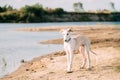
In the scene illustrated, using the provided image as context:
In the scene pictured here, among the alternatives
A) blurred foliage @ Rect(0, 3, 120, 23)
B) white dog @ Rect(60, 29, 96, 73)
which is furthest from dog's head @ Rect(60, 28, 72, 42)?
blurred foliage @ Rect(0, 3, 120, 23)

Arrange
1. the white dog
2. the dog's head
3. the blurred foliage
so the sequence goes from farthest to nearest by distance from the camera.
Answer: the blurred foliage, the white dog, the dog's head

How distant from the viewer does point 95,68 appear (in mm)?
17078

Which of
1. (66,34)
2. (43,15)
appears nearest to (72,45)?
(66,34)

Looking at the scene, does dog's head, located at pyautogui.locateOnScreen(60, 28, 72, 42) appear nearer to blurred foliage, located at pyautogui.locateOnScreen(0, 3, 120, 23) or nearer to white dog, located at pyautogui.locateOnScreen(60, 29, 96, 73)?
white dog, located at pyautogui.locateOnScreen(60, 29, 96, 73)

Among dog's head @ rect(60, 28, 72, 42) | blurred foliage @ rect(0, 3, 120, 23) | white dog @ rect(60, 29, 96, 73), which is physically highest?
dog's head @ rect(60, 28, 72, 42)

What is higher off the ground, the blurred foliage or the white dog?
the white dog

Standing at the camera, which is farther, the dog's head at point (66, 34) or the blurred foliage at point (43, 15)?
the blurred foliage at point (43, 15)

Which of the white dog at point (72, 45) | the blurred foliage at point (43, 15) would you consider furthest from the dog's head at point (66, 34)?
the blurred foliage at point (43, 15)

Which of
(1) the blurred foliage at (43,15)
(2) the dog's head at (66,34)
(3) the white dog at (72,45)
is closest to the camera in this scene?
(2) the dog's head at (66,34)

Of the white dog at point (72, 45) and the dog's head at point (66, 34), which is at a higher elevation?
the dog's head at point (66, 34)

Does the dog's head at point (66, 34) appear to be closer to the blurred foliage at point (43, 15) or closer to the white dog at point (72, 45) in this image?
the white dog at point (72, 45)

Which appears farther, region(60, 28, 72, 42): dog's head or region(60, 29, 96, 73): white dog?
region(60, 29, 96, 73): white dog

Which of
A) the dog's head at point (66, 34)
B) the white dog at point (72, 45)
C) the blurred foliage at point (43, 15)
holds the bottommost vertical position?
the blurred foliage at point (43, 15)

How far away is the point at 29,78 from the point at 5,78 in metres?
2.12
